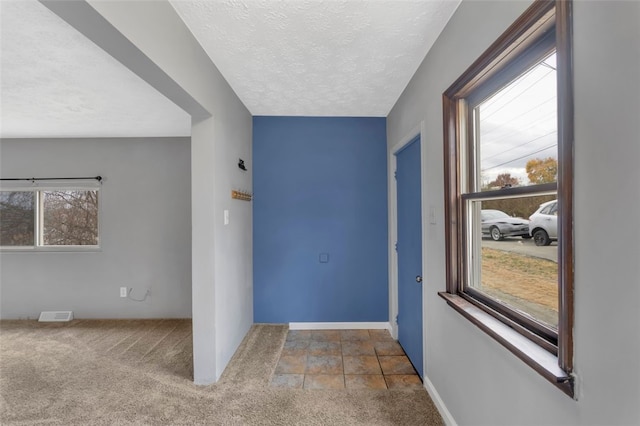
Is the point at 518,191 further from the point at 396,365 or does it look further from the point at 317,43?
the point at 396,365

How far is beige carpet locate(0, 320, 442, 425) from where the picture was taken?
1724 millimetres

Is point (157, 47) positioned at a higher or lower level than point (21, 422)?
higher

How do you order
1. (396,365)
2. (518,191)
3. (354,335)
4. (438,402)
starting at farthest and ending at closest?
(354,335) < (396,365) < (438,402) < (518,191)

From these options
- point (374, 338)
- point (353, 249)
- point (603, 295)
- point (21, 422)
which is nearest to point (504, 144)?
point (603, 295)

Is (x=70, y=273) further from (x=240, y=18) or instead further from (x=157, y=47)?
(x=240, y=18)

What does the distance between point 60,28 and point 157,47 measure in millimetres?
737

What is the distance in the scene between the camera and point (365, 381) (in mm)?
2057

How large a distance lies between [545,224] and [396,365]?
1.83 metres

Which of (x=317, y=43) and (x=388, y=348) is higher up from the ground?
(x=317, y=43)

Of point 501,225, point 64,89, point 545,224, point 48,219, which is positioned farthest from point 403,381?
point 48,219

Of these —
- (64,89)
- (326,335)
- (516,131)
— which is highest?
(64,89)

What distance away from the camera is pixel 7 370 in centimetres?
228

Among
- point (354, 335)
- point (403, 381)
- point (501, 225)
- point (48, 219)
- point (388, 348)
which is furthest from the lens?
point (48, 219)

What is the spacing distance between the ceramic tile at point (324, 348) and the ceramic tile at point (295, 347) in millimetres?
60
